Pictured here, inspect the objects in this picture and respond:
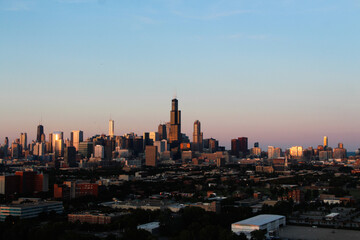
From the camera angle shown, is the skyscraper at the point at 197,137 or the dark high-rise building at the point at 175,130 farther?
the skyscraper at the point at 197,137

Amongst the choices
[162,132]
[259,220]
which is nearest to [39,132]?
[162,132]

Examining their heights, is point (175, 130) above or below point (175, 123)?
below

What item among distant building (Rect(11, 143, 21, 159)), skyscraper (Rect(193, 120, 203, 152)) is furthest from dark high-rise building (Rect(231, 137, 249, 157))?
distant building (Rect(11, 143, 21, 159))

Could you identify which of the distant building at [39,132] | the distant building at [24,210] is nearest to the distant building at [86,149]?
the distant building at [39,132]

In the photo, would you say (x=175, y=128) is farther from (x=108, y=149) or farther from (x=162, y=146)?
(x=108, y=149)

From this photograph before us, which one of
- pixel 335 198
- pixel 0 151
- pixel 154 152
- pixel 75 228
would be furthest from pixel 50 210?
pixel 0 151

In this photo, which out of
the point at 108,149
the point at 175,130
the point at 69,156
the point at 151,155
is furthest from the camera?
the point at 175,130

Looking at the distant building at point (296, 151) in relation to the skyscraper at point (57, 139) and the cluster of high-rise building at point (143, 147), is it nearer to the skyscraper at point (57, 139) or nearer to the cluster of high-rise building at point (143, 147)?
the cluster of high-rise building at point (143, 147)

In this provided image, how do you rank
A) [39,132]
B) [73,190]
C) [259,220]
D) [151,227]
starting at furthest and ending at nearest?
[39,132] → [73,190] → [259,220] → [151,227]

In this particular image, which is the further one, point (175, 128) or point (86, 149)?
point (175, 128)
